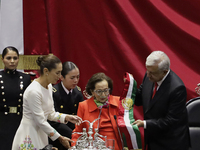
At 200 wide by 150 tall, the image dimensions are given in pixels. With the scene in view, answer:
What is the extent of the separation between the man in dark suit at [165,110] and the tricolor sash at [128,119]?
7 centimetres

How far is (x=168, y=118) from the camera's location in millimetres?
2375

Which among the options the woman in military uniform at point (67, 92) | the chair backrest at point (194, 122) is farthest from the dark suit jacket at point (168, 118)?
the woman in military uniform at point (67, 92)

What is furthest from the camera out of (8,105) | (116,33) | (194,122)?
(116,33)

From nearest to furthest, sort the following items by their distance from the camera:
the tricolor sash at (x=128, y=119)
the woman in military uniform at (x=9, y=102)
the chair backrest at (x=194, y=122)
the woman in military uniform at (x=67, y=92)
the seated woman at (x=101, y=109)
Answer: the tricolor sash at (x=128, y=119) < the seated woman at (x=101, y=109) < the chair backrest at (x=194, y=122) < the woman in military uniform at (x=67, y=92) < the woman in military uniform at (x=9, y=102)

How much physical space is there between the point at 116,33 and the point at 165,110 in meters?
1.56

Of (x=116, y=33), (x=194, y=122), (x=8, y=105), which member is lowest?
(x=194, y=122)

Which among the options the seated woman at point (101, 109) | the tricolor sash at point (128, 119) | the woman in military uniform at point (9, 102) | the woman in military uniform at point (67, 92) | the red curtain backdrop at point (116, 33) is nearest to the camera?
the tricolor sash at point (128, 119)

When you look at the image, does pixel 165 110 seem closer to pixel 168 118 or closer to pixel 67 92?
pixel 168 118

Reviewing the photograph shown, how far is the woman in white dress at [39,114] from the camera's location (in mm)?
2395

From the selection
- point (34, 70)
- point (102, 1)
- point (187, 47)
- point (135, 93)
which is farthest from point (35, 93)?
point (187, 47)

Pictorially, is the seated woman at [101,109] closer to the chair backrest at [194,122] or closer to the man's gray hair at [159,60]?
the man's gray hair at [159,60]

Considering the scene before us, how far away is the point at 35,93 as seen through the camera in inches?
94.0

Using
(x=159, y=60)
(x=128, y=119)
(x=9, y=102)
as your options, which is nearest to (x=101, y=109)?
(x=128, y=119)

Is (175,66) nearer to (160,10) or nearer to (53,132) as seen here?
(160,10)
